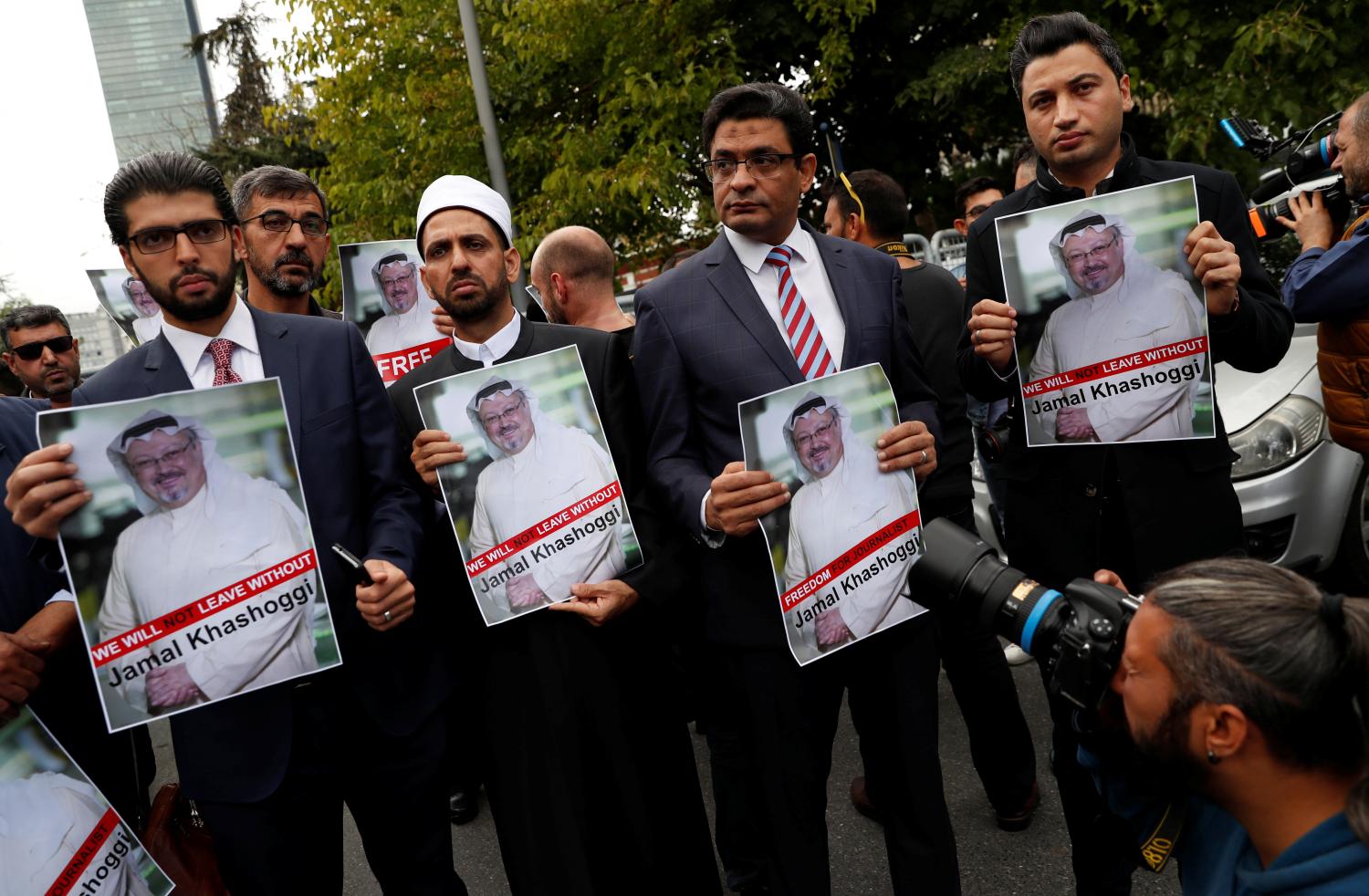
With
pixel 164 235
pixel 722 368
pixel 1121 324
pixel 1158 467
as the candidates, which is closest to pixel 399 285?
pixel 164 235

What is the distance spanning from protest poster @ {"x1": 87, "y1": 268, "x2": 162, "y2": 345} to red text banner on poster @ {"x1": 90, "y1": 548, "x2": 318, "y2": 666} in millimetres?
2772

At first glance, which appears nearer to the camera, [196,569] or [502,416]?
[196,569]

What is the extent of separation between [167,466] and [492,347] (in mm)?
865

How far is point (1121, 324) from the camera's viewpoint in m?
2.29

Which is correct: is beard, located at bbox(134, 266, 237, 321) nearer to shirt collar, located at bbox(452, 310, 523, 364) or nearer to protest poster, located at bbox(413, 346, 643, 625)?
protest poster, located at bbox(413, 346, 643, 625)

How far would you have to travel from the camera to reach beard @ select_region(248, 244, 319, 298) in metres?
3.61

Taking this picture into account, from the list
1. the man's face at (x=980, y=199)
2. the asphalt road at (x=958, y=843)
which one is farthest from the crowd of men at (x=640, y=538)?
the man's face at (x=980, y=199)

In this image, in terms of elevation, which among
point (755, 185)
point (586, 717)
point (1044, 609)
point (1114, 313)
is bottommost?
point (586, 717)

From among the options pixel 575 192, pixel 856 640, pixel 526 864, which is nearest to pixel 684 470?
pixel 856 640

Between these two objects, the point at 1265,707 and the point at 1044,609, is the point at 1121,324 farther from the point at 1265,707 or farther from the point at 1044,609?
the point at 1265,707

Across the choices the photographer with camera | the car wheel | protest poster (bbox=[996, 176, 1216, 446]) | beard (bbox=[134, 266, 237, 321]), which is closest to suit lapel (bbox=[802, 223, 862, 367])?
protest poster (bbox=[996, 176, 1216, 446])

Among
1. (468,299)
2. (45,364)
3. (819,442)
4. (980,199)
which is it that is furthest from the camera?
(980,199)

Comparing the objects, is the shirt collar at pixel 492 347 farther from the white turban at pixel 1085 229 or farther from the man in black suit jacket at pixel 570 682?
the white turban at pixel 1085 229

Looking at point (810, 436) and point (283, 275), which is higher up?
point (283, 275)
